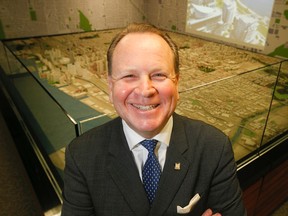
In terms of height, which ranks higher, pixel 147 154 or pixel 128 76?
pixel 128 76

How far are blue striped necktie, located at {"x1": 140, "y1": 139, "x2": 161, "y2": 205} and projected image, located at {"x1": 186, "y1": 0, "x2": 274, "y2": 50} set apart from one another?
3.97 m

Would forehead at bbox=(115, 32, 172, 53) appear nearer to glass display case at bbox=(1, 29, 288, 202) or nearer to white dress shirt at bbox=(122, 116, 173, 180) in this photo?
white dress shirt at bbox=(122, 116, 173, 180)

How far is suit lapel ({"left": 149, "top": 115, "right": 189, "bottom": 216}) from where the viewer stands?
3.22 ft

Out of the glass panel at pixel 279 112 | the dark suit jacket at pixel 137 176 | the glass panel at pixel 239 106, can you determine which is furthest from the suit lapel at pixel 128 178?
the glass panel at pixel 279 112

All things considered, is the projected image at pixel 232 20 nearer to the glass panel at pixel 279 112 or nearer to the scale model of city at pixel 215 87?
the scale model of city at pixel 215 87

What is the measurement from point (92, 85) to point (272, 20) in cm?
318

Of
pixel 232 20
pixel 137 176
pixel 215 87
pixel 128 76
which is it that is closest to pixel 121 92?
pixel 128 76

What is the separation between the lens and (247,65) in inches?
141

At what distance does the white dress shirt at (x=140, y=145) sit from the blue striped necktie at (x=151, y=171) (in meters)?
0.02

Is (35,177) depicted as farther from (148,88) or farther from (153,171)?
(148,88)

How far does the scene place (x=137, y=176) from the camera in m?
0.98

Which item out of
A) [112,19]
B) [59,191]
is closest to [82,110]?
[59,191]

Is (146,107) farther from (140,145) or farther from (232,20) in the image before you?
(232,20)

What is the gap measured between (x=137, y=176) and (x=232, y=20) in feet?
14.8
